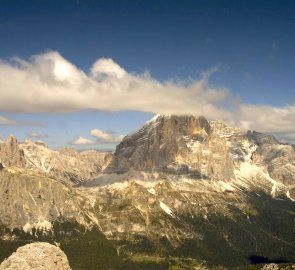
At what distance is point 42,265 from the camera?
88.2 meters

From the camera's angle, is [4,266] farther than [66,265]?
No

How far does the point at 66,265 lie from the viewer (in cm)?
9269

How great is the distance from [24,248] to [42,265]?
182 inches

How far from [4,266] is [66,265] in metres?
11.9

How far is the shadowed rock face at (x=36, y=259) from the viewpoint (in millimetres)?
86750

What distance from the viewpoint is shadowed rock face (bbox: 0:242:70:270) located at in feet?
285

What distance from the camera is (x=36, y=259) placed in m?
87.9

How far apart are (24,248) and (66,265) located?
8991 mm

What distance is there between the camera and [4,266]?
284 ft

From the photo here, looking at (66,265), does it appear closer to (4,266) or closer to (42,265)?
(42,265)

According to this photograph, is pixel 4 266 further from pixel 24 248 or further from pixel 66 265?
pixel 66 265

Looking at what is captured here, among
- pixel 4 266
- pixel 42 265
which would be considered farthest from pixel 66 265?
pixel 4 266
